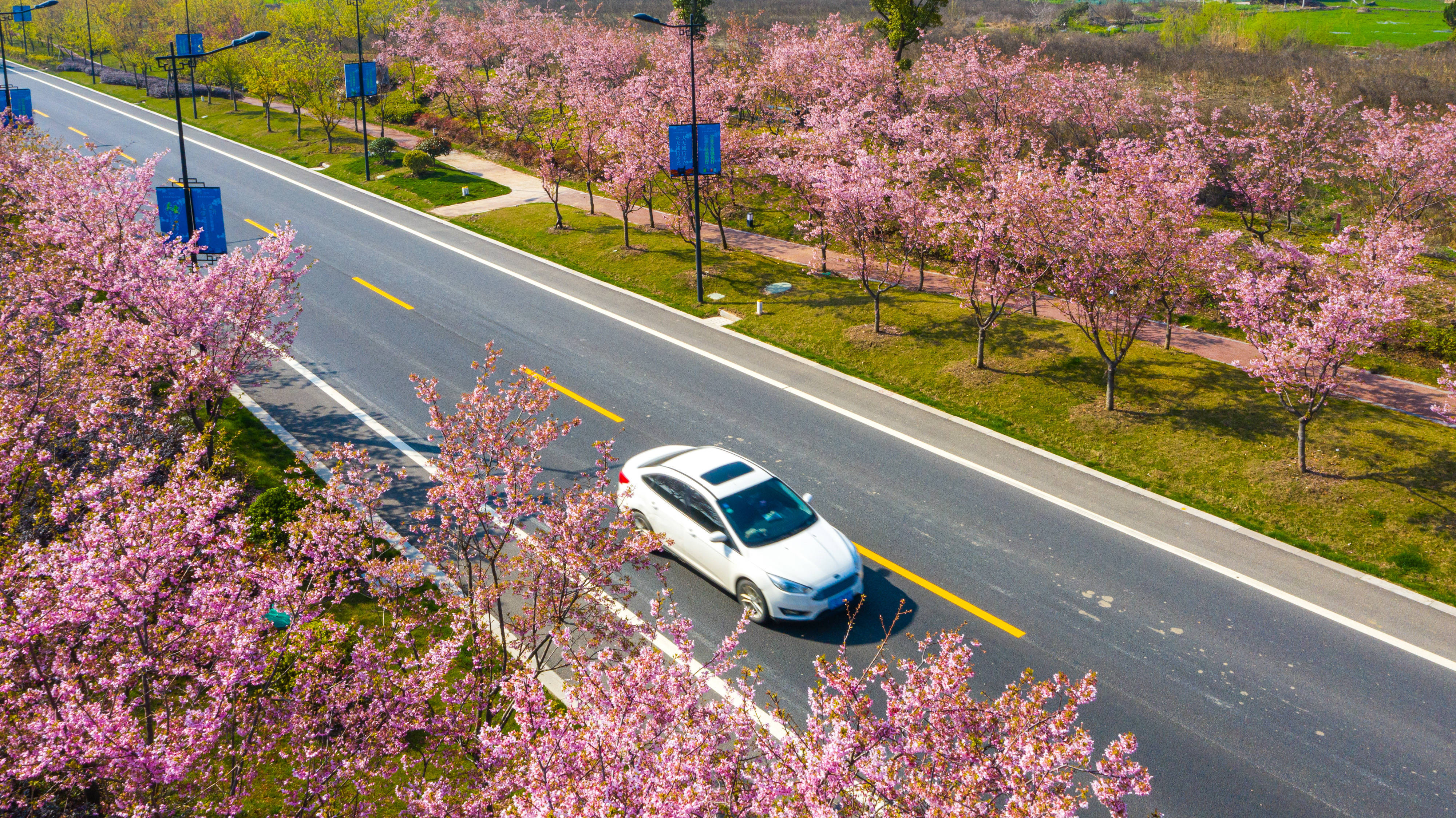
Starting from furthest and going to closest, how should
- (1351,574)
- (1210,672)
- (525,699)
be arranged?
1. (1351,574)
2. (1210,672)
3. (525,699)

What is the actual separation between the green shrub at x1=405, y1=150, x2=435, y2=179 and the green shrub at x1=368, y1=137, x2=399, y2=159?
2.54 meters

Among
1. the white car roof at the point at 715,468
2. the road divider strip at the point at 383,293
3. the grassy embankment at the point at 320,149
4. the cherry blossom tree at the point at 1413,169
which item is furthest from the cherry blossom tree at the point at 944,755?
the grassy embankment at the point at 320,149

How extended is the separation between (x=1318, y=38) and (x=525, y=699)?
76.4m

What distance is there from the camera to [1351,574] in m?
13.4

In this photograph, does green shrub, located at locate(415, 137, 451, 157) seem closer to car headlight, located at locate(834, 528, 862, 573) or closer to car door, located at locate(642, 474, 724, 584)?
car door, located at locate(642, 474, 724, 584)

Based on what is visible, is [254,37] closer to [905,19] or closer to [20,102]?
[20,102]

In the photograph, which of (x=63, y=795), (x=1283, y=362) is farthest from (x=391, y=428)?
(x=1283, y=362)

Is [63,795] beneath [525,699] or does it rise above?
beneath

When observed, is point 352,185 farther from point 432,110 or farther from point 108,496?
point 108,496

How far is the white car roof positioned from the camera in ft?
42.8

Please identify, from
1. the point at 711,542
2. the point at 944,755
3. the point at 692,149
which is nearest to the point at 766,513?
the point at 711,542

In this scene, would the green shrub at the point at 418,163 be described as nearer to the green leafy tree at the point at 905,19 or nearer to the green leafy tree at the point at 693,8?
the green leafy tree at the point at 693,8

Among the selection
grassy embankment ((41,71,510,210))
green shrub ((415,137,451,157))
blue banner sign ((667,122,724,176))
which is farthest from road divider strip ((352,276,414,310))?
green shrub ((415,137,451,157))

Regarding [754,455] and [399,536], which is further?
[754,455]
